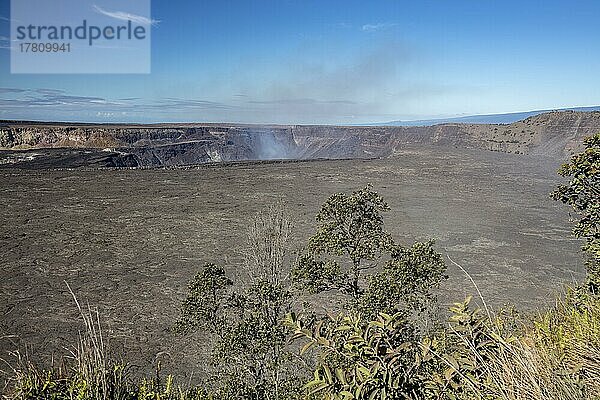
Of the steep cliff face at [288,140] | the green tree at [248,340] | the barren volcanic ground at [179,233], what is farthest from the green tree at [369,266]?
the steep cliff face at [288,140]

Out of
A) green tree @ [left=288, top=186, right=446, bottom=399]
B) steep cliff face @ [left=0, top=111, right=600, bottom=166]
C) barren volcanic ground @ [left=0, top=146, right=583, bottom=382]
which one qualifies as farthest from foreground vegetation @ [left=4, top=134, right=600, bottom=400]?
steep cliff face @ [left=0, top=111, right=600, bottom=166]

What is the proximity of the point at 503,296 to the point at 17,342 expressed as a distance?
13600 millimetres

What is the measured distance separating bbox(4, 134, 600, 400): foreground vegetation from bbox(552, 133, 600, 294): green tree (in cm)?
2

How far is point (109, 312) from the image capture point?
1482 cm

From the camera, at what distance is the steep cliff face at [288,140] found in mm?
62000

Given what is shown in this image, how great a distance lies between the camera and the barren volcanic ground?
14484mm

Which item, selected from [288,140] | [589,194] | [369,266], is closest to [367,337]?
[369,266]

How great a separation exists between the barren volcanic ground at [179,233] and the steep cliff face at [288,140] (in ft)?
59.4

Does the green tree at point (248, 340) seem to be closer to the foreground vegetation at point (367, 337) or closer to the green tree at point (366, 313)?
the foreground vegetation at point (367, 337)

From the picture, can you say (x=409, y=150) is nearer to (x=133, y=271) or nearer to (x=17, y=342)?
(x=133, y=271)

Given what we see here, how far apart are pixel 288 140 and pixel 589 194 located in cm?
8836

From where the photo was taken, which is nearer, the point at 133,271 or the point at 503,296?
the point at 503,296

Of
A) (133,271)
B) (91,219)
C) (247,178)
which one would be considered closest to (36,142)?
(247,178)

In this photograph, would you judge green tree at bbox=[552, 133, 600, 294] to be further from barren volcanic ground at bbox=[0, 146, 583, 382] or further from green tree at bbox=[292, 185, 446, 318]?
barren volcanic ground at bbox=[0, 146, 583, 382]
